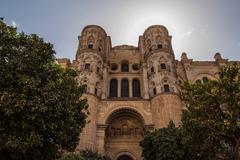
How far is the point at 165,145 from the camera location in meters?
16.2

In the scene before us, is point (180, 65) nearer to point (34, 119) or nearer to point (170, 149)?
point (170, 149)

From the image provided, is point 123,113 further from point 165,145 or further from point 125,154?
point 165,145

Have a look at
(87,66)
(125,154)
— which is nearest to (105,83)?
(87,66)

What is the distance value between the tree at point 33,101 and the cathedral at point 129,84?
33.9 ft

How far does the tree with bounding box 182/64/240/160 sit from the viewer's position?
39.8 feet

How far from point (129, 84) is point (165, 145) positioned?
12.8 meters

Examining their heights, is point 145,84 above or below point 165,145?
above

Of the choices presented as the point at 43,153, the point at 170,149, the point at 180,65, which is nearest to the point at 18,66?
the point at 43,153

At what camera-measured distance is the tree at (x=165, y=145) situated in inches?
623

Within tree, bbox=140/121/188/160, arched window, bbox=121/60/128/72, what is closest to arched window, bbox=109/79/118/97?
arched window, bbox=121/60/128/72

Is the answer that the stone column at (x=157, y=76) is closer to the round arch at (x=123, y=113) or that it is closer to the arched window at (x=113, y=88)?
the round arch at (x=123, y=113)

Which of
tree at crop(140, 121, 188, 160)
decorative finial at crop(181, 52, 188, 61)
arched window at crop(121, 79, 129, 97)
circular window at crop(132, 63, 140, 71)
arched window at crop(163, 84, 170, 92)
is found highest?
decorative finial at crop(181, 52, 188, 61)

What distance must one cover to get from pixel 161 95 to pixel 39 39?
15.4 metres

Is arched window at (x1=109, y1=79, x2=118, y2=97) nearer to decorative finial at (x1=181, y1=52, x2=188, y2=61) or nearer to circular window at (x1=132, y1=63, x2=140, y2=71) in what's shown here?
circular window at (x1=132, y1=63, x2=140, y2=71)
